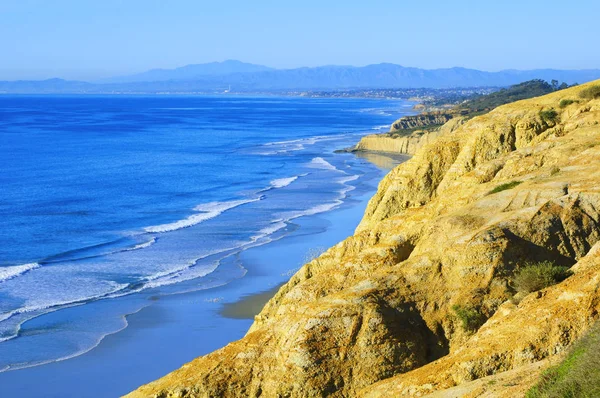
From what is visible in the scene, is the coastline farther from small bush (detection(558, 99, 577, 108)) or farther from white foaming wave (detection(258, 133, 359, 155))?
white foaming wave (detection(258, 133, 359, 155))

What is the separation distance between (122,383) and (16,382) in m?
3.41

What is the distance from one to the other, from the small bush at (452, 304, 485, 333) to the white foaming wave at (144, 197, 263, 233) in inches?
1474

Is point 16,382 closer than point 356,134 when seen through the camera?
Yes

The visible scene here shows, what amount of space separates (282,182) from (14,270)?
3618 centimetres

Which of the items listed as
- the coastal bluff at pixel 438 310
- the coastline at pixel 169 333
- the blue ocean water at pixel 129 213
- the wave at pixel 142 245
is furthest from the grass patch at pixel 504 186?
the wave at pixel 142 245

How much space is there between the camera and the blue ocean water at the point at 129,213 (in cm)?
3631

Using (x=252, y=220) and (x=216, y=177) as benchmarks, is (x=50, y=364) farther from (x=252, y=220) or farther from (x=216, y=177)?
(x=216, y=177)

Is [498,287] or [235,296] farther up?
[498,287]

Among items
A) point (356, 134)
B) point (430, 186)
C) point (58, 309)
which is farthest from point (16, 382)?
point (356, 134)

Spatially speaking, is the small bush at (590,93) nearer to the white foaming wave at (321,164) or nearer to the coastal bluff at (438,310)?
the coastal bluff at (438,310)

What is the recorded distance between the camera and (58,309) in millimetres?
35094

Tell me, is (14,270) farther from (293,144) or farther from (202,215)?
(293,144)

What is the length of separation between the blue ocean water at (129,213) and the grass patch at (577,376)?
21.6 metres

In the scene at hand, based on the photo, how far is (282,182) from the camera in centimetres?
7612
